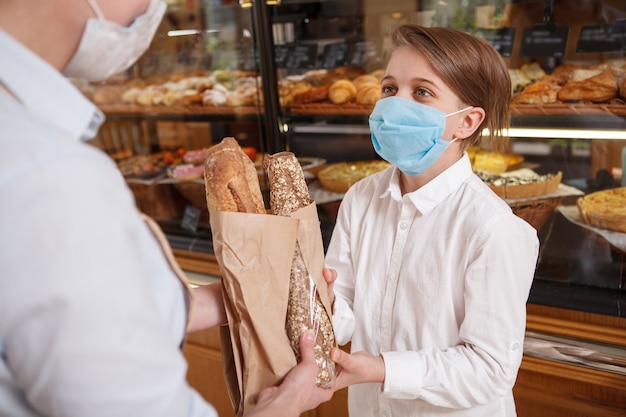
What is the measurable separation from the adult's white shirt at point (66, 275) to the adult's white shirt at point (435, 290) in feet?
2.41

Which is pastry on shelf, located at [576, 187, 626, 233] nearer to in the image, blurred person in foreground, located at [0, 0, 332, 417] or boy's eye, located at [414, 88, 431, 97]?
boy's eye, located at [414, 88, 431, 97]

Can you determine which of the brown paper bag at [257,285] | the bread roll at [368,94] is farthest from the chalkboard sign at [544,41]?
the brown paper bag at [257,285]

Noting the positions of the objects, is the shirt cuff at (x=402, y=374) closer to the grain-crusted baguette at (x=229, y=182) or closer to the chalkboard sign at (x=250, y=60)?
the grain-crusted baguette at (x=229, y=182)

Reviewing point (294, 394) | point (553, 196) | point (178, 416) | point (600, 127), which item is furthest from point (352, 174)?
point (178, 416)

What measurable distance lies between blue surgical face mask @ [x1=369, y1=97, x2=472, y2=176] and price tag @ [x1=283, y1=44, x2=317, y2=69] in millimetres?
1228

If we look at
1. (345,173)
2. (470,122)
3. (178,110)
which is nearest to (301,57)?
(345,173)

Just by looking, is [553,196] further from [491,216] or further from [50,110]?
[50,110]

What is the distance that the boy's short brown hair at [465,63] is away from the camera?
1.34 meters

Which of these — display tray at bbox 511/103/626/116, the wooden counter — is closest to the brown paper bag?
the wooden counter

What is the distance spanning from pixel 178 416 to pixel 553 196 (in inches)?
67.5

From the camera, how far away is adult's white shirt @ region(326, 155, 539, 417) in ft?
4.10

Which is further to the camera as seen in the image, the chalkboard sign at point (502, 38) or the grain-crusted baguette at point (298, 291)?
the chalkboard sign at point (502, 38)

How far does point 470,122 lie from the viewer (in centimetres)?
142

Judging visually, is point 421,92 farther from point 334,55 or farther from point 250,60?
point 250,60
